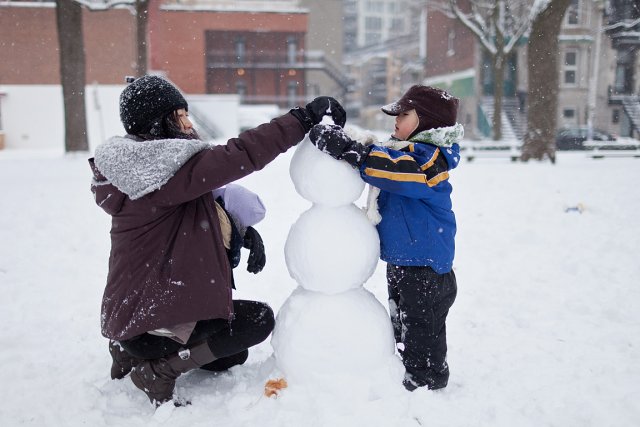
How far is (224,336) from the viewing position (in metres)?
2.29

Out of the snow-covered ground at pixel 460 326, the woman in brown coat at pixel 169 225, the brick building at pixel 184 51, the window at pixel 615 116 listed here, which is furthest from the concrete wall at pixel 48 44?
the window at pixel 615 116

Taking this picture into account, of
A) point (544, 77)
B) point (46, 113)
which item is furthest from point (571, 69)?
point (46, 113)

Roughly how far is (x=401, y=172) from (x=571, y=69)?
2687cm

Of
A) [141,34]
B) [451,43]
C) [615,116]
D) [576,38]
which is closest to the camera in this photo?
[141,34]

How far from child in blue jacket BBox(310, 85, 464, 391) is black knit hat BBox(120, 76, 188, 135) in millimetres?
940

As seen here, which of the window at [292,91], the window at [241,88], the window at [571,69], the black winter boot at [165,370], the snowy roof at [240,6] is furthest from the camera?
the window at [292,91]

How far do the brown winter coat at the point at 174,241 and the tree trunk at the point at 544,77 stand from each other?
29.0 ft

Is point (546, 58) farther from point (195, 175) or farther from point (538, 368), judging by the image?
point (195, 175)

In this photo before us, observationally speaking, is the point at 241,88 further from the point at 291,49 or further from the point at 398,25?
the point at 398,25

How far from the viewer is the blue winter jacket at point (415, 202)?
218 centimetres

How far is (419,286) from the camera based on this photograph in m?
2.37

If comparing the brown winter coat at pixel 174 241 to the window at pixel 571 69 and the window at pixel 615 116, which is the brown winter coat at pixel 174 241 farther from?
the window at pixel 615 116

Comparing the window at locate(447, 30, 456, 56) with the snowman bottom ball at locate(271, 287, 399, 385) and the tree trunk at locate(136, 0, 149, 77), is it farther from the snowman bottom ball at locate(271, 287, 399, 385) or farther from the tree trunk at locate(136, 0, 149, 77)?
the snowman bottom ball at locate(271, 287, 399, 385)

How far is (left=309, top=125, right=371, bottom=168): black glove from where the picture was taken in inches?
83.7
